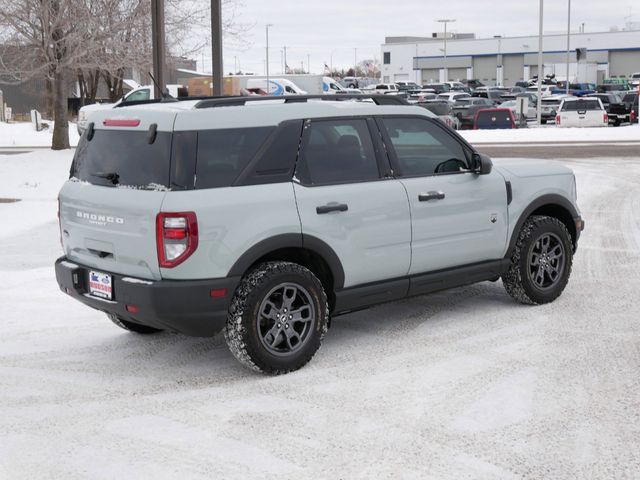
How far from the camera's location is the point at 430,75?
124812mm

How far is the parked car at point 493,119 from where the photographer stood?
34.1 m

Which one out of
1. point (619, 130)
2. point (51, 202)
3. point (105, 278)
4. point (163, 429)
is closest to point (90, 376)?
point (105, 278)

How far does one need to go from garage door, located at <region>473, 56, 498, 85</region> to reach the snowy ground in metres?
115

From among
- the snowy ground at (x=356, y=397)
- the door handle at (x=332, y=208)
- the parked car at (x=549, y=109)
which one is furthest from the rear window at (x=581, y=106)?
the door handle at (x=332, y=208)

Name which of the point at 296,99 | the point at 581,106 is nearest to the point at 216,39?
the point at 296,99

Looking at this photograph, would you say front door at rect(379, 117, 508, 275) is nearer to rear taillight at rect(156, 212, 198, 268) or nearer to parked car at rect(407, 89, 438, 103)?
rear taillight at rect(156, 212, 198, 268)

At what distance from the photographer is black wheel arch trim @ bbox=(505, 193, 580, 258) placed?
7359mm

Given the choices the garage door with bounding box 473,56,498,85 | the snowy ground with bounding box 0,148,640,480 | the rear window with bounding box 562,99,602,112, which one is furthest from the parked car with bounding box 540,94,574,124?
the garage door with bounding box 473,56,498,85

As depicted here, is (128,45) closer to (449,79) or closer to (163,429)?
(163,429)

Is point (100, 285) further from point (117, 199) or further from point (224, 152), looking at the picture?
point (224, 152)

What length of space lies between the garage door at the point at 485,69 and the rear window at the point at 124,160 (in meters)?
117

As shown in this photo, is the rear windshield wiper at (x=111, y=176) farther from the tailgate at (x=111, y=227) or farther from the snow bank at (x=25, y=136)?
the snow bank at (x=25, y=136)

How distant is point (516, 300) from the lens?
25.5 ft

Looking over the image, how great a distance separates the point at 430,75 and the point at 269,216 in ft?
402
